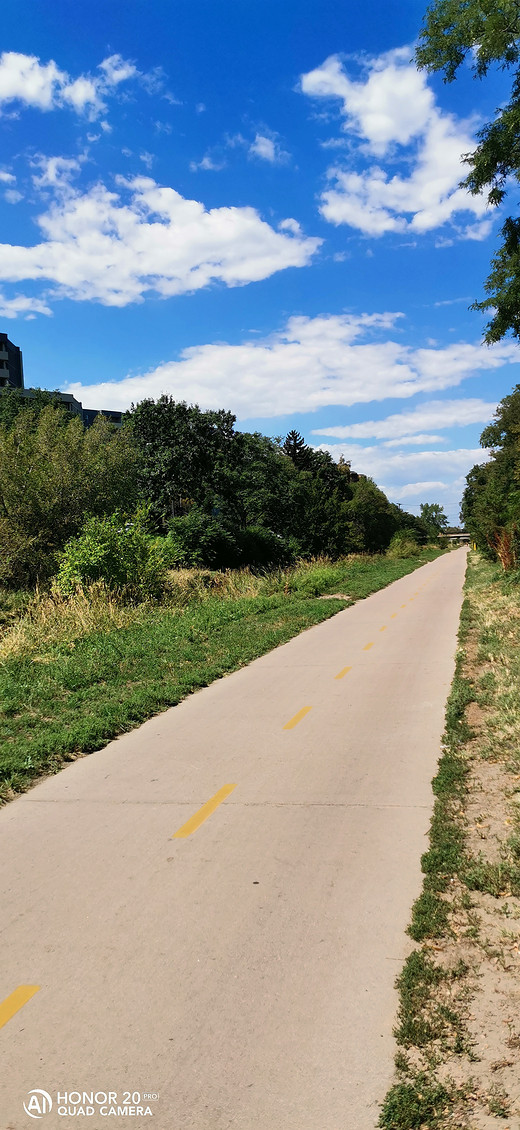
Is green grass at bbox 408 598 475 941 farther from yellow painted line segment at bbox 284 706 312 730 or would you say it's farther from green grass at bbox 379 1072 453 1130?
yellow painted line segment at bbox 284 706 312 730

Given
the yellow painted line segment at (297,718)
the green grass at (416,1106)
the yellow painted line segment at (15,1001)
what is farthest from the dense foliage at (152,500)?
the green grass at (416,1106)

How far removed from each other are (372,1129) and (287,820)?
9.69 feet

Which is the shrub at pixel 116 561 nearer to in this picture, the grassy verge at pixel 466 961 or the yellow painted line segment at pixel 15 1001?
the grassy verge at pixel 466 961

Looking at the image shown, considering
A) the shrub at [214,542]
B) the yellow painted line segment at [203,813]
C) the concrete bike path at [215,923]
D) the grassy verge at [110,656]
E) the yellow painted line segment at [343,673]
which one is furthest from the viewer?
the shrub at [214,542]

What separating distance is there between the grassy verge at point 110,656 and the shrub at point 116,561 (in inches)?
27.3

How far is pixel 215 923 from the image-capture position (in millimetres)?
4250

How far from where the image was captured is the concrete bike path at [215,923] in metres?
3.04

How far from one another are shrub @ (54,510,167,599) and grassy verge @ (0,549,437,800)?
694mm

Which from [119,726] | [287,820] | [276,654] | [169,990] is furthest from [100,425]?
[169,990]

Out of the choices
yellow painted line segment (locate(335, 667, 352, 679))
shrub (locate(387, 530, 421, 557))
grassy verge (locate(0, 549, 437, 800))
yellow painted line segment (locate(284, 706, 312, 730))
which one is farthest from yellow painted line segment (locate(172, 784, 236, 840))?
shrub (locate(387, 530, 421, 557))

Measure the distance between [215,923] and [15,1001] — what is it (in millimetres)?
1164

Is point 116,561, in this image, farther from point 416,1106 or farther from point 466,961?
point 416,1106

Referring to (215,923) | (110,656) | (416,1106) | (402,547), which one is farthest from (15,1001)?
(402,547)

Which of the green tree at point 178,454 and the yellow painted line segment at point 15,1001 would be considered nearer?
the yellow painted line segment at point 15,1001
